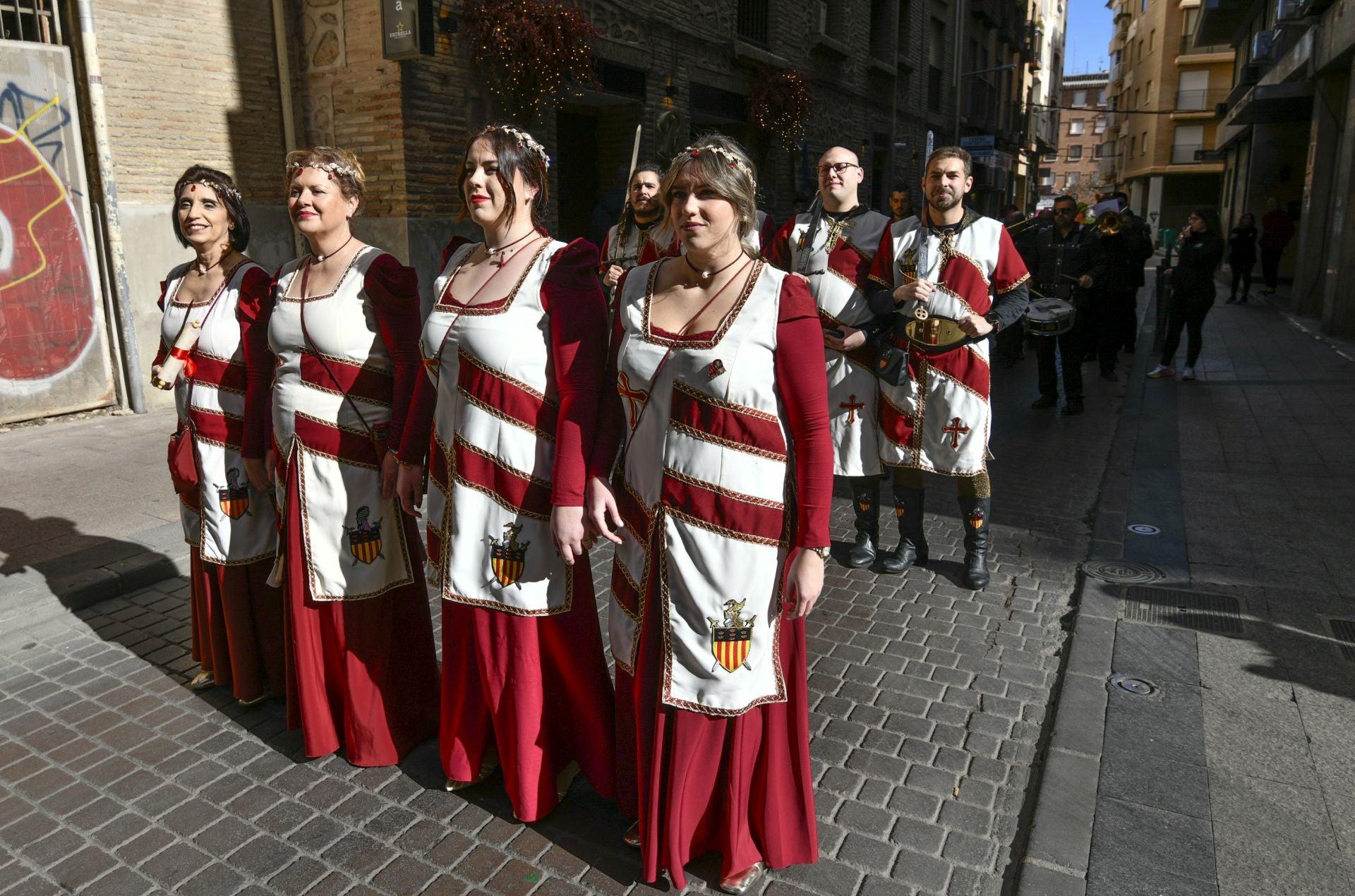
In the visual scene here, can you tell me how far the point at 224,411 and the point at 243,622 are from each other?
84 centimetres

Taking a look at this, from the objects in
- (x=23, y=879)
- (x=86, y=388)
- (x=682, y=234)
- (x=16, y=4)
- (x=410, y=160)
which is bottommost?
(x=23, y=879)

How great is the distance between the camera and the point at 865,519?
5.53 meters

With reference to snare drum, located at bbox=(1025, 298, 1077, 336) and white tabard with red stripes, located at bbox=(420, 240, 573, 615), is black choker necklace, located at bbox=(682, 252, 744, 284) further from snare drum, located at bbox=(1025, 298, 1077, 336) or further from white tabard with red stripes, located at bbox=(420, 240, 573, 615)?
snare drum, located at bbox=(1025, 298, 1077, 336)

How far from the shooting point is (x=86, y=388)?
28.6ft

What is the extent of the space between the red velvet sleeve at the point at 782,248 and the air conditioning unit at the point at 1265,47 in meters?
23.2

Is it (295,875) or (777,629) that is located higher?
(777,629)

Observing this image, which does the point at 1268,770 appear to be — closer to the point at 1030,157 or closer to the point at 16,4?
the point at 16,4

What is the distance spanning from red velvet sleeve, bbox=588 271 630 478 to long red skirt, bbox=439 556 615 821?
1.47 feet

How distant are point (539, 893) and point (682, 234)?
1.88 meters

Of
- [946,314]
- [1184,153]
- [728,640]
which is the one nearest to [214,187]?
[728,640]

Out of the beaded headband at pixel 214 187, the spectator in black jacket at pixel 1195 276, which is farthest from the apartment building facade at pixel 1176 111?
the beaded headband at pixel 214 187

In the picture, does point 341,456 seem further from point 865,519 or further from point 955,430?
point 865,519

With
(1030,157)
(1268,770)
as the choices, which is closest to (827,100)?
(1268,770)

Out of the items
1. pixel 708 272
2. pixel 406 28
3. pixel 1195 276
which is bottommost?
pixel 1195 276
